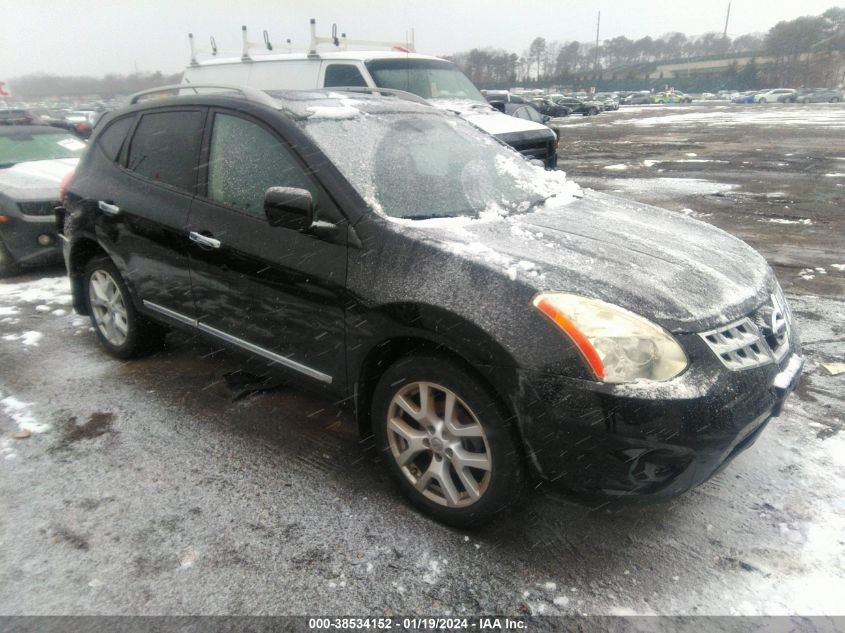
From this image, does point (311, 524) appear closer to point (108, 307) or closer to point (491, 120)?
point (108, 307)

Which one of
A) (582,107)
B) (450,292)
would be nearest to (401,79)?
(450,292)

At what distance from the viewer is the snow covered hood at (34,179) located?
6.23 m

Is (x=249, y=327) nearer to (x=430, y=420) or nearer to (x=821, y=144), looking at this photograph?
(x=430, y=420)

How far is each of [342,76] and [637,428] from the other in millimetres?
7088

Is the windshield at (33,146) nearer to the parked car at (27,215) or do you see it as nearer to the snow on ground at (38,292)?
the parked car at (27,215)

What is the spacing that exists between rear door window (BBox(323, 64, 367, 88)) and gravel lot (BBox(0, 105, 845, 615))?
501cm

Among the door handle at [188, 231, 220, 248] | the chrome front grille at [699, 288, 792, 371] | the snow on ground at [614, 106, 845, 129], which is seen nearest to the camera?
the chrome front grille at [699, 288, 792, 371]

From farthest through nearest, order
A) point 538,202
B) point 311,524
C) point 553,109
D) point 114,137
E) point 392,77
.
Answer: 1. point 553,109
2. point 392,77
3. point 114,137
4. point 538,202
5. point 311,524

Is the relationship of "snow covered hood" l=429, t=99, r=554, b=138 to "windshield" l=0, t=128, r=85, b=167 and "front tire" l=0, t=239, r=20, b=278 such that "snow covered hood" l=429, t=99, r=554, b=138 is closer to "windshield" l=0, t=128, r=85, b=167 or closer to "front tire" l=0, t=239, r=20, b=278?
"windshield" l=0, t=128, r=85, b=167

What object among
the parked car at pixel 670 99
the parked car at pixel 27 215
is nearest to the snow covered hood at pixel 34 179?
the parked car at pixel 27 215

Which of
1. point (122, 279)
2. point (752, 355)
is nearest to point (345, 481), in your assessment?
point (752, 355)

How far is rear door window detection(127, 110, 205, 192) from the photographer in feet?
11.1

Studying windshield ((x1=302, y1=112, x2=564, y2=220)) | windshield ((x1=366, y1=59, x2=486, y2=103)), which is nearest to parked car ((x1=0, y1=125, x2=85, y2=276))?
windshield ((x1=366, y1=59, x2=486, y2=103))

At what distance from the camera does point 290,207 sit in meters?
2.66
